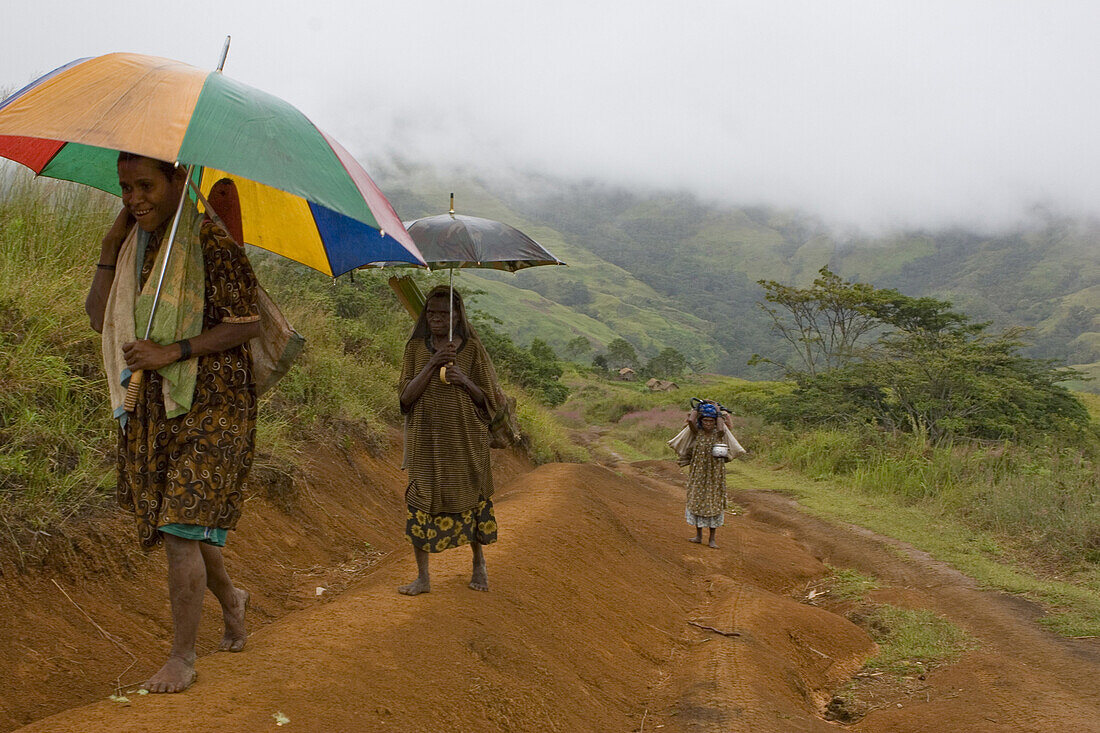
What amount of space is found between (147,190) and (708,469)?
8.40 m

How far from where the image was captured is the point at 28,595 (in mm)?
4215

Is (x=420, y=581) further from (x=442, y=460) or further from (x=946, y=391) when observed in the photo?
(x=946, y=391)

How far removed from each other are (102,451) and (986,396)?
55.7 ft

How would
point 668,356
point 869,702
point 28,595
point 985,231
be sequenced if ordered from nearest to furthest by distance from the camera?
point 28,595
point 869,702
point 668,356
point 985,231

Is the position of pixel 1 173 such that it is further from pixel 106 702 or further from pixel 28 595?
pixel 106 702

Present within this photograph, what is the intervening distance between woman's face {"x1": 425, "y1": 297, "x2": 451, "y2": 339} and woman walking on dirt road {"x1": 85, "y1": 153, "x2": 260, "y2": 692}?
1.77m

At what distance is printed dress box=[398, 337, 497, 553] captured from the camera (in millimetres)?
5160

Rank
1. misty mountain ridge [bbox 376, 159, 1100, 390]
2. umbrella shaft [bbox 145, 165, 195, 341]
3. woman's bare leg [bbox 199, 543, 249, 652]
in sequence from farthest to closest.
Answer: misty mountain ridge [bbox 376, 159, 1100, 390] → woman's bare leg [bbox 199, 543, 249, 652] → umbrella shaft [bbox 145, 165, 195, 341]

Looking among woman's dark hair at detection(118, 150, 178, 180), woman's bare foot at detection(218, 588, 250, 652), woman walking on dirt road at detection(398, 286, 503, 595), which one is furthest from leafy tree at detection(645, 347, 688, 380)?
woman's dark hair at detection(118, 150, 178, 180)

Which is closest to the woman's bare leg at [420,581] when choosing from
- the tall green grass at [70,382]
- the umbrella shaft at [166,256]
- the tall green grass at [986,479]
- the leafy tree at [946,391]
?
the tall green grass at [70,382]

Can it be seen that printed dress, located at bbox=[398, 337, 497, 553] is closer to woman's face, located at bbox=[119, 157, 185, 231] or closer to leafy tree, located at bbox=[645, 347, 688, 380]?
woman's face, located at bbox=[119, 157, 185, 231]

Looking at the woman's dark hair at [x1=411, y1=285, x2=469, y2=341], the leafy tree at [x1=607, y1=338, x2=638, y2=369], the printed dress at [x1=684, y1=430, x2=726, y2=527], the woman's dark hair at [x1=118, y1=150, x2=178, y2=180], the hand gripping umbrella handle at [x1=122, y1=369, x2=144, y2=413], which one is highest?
the woman's dark hair at [x1=118, y1=150, x2=178, y2=180]

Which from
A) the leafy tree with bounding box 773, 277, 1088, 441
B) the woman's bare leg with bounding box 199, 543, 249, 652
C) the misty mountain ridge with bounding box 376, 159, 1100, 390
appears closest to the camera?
the woman's bare leg with bounding box 199, 543, 249, 652

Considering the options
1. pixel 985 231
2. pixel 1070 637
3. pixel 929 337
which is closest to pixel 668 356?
pixel 929 337
